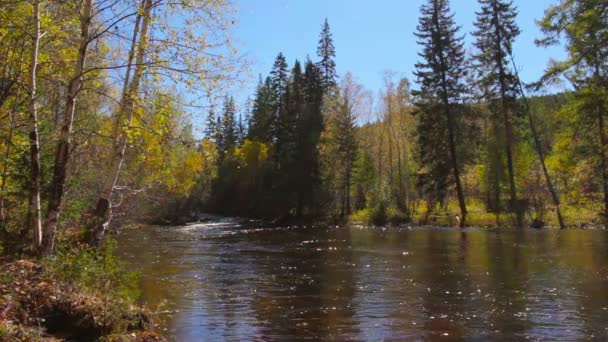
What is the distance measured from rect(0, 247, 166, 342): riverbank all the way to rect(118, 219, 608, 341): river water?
30.4 inches

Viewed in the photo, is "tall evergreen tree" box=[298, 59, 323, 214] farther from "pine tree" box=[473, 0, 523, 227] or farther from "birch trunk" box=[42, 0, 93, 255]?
"birch trunk" box=[42, 0, 93, 255]

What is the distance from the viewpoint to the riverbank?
20.5ft

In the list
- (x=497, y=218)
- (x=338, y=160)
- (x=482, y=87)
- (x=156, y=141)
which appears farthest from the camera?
(x=338, y=160)

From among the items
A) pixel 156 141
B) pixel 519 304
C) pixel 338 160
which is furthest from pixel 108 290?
pixel 338 160

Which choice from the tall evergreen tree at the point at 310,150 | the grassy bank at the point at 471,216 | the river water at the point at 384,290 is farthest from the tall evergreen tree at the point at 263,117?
the river water at the point at 384,290

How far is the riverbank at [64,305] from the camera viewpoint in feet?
20.5

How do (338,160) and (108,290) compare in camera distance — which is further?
(338,160)

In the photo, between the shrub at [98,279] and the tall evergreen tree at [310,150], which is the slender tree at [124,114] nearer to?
the shrub at [98,279]

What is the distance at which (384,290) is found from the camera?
1223cm

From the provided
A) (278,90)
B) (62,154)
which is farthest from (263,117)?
(62,154)

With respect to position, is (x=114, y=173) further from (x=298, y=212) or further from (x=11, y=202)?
(x=298, y=212)

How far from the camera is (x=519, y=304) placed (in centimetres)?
1045

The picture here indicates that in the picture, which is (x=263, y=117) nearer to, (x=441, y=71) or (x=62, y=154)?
(x=441, y=71)

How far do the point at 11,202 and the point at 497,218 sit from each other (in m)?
28.2
